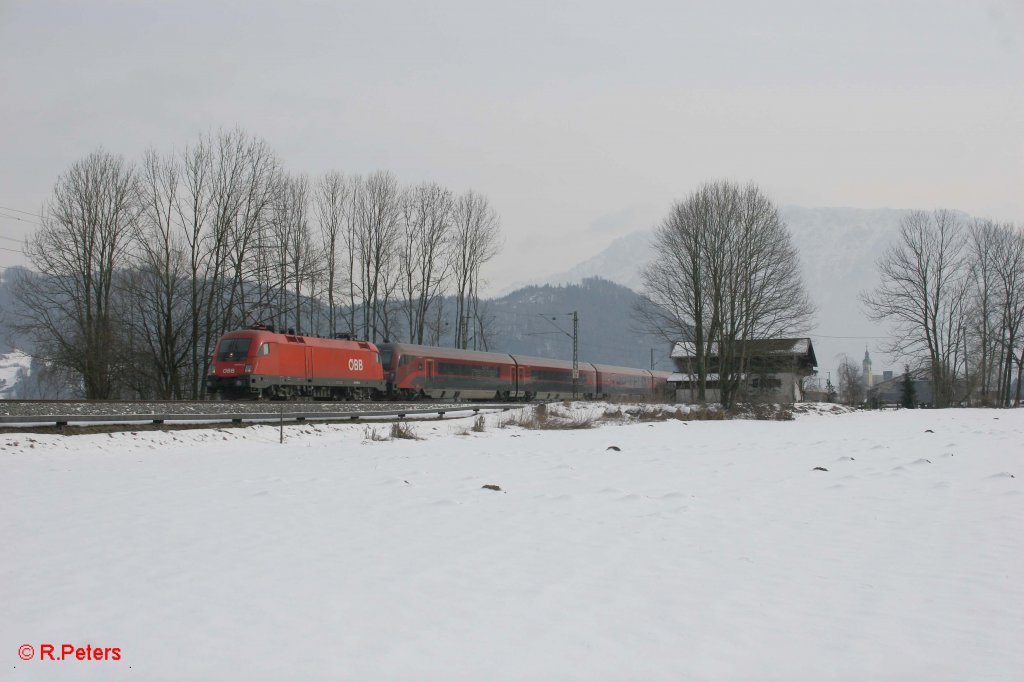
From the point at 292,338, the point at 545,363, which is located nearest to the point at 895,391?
the point at 545,363

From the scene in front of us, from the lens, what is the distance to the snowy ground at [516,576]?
4.03 meters

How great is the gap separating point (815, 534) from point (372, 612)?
4440 millimetres

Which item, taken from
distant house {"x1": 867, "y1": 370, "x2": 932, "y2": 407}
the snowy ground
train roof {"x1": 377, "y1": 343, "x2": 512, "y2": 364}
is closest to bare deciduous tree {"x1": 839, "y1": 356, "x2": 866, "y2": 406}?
distant house {"x1": 867, "y1": 370, "x2": 932, "y2": 407}

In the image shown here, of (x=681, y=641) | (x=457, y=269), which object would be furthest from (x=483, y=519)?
(x=457, y=269)

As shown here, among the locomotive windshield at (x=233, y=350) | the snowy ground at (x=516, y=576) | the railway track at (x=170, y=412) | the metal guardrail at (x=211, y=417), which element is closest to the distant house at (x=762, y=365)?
the metal guardrail at (x=211, y=417)

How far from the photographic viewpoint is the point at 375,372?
32.8 metres

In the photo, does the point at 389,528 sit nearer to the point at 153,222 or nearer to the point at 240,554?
the point at 240,554

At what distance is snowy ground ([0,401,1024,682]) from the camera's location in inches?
159

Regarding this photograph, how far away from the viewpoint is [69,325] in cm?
3547

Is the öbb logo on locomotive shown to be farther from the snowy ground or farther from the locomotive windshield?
the snowy ground

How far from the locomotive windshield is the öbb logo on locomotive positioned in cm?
4

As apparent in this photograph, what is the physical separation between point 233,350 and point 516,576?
76.3 feet

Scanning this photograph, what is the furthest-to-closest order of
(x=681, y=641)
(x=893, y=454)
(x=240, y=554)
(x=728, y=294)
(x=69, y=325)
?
(x=728, y=294)
(x=69, y=325)
(x=893, y=454)
(x=240, y=554)
(x=681, y=641)

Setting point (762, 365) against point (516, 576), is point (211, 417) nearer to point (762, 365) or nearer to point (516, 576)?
point (516, 576)
